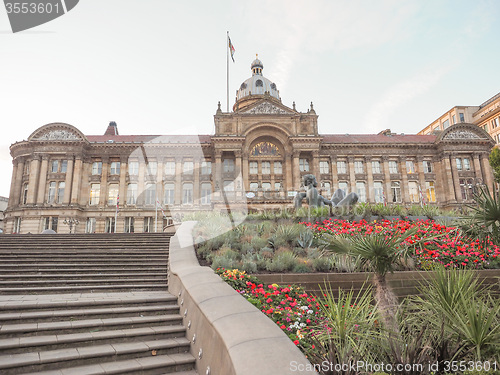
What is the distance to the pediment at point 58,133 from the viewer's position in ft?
143

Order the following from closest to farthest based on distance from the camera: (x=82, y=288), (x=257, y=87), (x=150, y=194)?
(x=82, y=288) < (x=150, y=194) < (x=257, y=87)

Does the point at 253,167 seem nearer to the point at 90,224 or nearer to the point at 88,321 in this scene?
the point at 90,224

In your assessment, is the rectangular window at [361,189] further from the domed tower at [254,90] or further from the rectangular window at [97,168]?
the rectangular window at [97,168]

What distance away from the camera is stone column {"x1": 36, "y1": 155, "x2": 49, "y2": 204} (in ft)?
138

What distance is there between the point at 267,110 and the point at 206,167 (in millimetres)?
11702

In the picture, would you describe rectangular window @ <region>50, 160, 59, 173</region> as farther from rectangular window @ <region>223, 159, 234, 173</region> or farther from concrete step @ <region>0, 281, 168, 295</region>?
concrete step @ <region>0, 281, 168, 295</region>

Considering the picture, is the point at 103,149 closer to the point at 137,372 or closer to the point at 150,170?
the point at 150,170

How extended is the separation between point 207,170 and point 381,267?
41689 millimetres

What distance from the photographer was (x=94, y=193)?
4441 cm

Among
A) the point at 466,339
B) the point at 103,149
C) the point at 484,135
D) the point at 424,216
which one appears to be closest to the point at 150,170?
the point at 103,149

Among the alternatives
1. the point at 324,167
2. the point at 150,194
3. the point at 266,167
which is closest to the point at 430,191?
the point at 324,167

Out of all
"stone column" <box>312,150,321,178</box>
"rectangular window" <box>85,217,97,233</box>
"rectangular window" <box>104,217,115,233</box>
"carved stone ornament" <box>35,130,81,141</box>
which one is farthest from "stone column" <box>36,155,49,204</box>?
"stone column" <box>312,150,321,178</box>

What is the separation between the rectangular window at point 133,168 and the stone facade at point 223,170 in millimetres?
133

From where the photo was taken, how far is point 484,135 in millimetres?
47062
